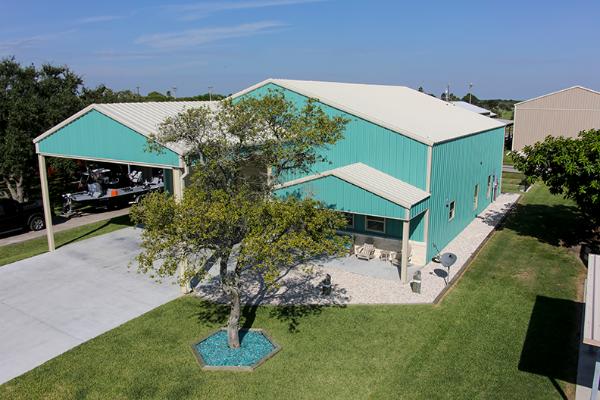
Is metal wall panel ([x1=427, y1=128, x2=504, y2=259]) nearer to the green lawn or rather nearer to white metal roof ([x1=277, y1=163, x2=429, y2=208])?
white metal roof ([x1=277, y1=163, x2=429, y2=208])

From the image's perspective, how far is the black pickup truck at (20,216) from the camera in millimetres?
22469

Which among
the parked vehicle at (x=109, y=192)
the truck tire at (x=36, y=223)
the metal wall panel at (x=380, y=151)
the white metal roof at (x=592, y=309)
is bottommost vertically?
→ the truck tire at (x=36, y=223)

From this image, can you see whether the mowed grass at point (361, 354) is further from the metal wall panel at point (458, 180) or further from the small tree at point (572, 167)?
the small tree at point (572, 167)

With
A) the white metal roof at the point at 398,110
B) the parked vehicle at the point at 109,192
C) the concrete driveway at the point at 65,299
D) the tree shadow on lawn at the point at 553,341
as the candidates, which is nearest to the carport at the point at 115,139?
the concrete driveway at the point at 65,299

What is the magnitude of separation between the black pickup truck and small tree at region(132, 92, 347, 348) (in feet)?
48.0

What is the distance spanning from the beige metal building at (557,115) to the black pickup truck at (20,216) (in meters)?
46.4

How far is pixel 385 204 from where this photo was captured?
53.6ft

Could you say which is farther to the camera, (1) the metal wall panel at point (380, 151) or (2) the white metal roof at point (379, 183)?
(1) the metal wall panel at point (380, 151)

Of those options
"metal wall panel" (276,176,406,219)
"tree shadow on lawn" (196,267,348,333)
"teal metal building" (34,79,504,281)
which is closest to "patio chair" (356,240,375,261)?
"teal metal building" (34,79,504,281)

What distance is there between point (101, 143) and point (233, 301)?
9190 mm

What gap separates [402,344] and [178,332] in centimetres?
611

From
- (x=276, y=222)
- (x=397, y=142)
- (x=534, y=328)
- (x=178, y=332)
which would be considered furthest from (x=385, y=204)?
(x=178, y=332)

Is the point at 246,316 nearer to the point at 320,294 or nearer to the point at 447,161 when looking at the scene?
the point at 320,294

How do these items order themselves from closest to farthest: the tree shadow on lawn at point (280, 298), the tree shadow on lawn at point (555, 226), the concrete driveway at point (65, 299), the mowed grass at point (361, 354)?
the mowed grass at point (361, 354)
the concrete driveway at point (65, 299)
the tree shadow on lawn at point (280, 298)
the tree shadow on lawn at point (555, 226)
